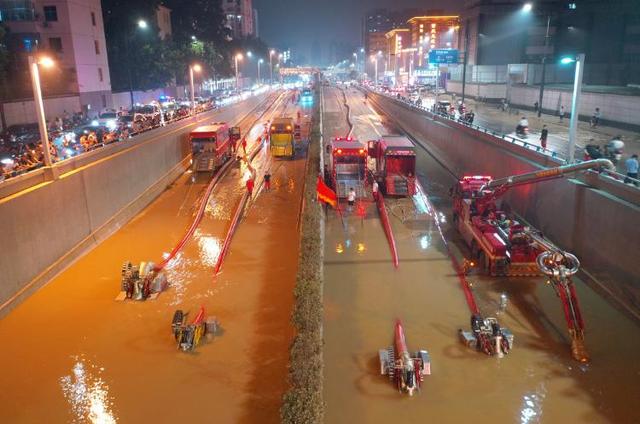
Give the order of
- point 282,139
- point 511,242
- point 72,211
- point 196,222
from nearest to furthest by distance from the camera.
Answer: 1. point 511,242
2. point 72,211
3. point 196,222
4. point 282,139

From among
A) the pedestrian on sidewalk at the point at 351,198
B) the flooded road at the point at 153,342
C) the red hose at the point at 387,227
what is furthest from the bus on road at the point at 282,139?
the flooded road at the point at 153,342

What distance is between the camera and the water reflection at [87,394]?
36.2 feet

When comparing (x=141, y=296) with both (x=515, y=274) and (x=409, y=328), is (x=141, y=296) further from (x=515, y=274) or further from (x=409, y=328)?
(x=515, y=274)

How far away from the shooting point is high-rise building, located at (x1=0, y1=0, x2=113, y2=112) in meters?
48.3

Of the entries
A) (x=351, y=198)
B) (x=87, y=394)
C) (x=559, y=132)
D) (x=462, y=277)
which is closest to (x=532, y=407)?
(x=462, y=277)

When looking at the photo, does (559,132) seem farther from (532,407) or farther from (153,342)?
(153,342)

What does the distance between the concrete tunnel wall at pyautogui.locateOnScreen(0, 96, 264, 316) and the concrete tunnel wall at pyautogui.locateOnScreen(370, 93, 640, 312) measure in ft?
61.1

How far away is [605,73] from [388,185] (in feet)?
192

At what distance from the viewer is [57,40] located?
1943 inches

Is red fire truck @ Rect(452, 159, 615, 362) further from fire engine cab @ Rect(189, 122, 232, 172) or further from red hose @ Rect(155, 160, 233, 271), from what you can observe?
fire engine cab @ Rect(189, 122, 232, 172)

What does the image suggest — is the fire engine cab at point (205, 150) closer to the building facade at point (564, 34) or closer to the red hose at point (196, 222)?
the red hose at point (196, 222)

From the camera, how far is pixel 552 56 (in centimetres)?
7188

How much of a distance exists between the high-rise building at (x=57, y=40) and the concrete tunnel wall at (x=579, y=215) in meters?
40.5

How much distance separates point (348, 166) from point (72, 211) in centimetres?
1376
